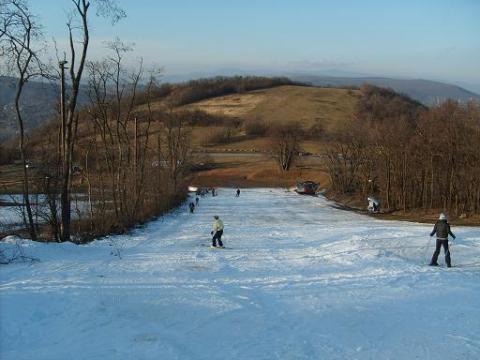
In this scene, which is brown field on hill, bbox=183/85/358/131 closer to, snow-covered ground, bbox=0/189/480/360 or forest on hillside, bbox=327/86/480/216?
forest on hillside, bbox=327/86/480/216

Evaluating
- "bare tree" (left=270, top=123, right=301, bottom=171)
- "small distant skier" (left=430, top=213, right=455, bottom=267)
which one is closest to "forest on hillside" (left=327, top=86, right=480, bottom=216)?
"small distant skier" (left=430, top=213, right=455, bottom=267)

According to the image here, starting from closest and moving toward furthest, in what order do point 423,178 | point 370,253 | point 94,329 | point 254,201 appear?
point 94,329, point 370,253, point 423,178, point 254,201

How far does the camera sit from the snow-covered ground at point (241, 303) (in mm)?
10500

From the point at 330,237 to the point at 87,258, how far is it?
1189 centimetres

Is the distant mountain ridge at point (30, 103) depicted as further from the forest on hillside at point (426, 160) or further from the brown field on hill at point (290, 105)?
the brown field on hill at point (290, 105)

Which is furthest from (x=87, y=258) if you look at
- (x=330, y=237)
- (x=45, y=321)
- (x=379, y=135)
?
(x=379, y=135)

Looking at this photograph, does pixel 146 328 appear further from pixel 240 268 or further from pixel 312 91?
pixel 312 91

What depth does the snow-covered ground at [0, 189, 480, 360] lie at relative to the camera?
1050 centimetres

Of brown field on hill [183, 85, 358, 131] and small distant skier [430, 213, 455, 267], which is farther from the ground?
brown field on hill [183, 85, 358, 131]

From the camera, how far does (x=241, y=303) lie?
13500mm

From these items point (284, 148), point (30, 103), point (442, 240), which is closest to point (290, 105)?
point (284, 148)

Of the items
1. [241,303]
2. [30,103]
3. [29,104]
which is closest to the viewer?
[241,303]

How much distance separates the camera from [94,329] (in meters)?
11.2

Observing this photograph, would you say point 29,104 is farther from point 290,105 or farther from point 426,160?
point 290,105
